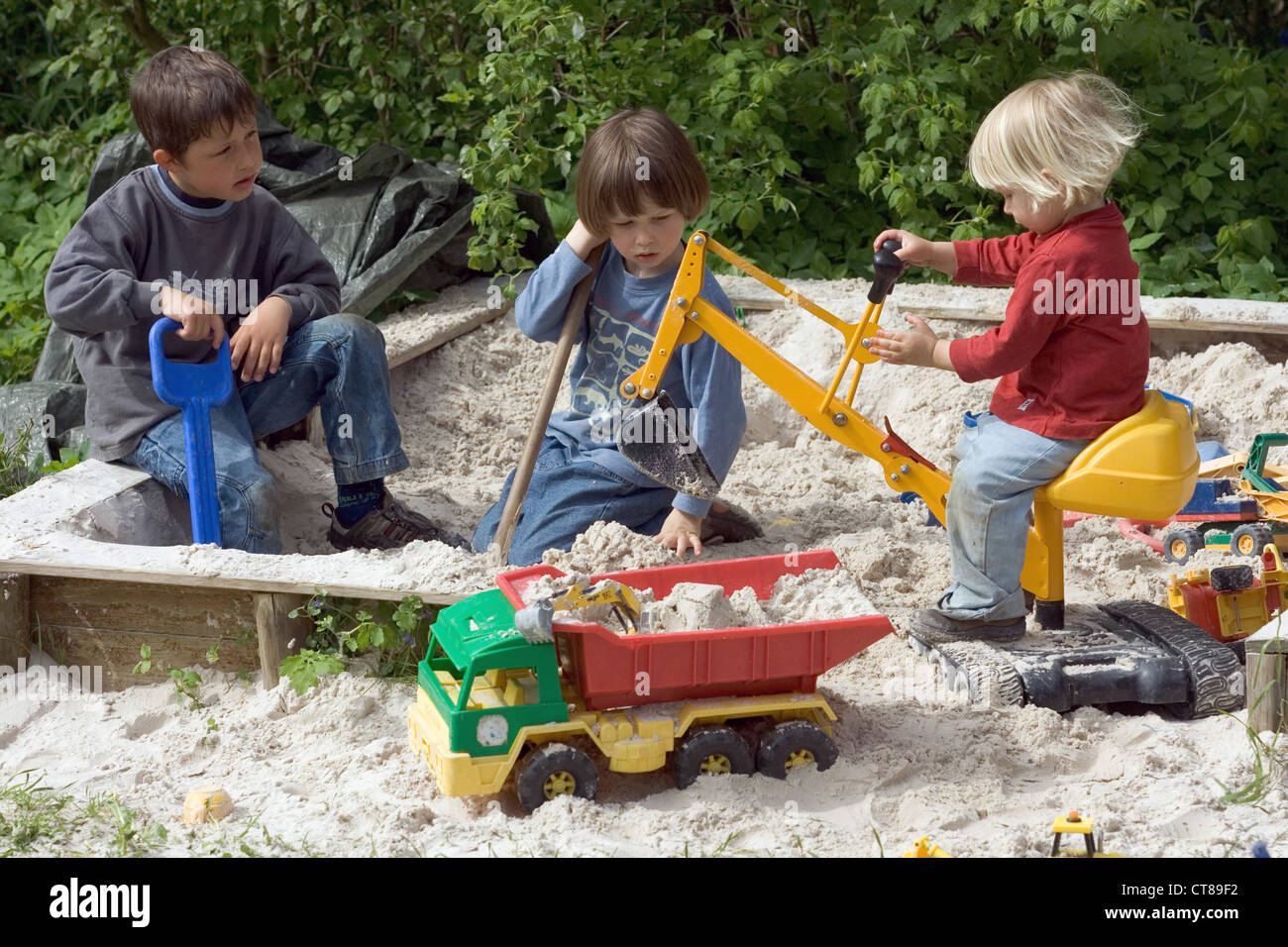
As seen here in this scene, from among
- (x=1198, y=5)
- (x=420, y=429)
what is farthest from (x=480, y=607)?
(x=1198, y=5)

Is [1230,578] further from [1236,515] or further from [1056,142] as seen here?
[1056,142]

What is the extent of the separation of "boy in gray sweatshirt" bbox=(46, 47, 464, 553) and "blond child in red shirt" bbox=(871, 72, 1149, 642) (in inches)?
54.4

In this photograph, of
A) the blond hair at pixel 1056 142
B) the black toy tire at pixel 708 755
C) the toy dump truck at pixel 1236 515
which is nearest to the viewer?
the black toy tire at pixel 708 755

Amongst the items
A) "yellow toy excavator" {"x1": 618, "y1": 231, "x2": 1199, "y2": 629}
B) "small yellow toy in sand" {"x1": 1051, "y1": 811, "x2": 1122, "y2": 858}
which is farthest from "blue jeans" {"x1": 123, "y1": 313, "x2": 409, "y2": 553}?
"small yellow toy in sand" {"x1": 1051, "y1": 811, "x2": 1122, "y2": 858}

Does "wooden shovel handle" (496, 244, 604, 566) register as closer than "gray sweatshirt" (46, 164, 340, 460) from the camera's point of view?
No

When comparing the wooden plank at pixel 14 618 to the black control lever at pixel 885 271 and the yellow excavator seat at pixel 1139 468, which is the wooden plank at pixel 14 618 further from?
the yellow excavator seat at pixel 1139 468

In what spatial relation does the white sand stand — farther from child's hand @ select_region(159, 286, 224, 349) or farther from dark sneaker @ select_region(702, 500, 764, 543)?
child's hand @ select_region(159, 286, 224, 349)

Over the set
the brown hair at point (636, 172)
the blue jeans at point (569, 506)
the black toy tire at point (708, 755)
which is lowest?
the black toy tire at point (708, 755)

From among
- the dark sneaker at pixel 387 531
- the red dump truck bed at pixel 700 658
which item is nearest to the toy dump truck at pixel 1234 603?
the red dump truck bed at pixel 700 658

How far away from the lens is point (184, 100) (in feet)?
11.4

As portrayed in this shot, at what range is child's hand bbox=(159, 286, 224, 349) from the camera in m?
3.40

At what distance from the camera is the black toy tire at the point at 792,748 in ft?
8.41

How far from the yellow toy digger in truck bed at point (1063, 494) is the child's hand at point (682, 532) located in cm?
31

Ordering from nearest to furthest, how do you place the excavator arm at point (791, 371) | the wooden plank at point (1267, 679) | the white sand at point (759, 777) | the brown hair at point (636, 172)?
1. the white sand at point (759, 777)
2. the wooden plank at point (1267, 679)
3. the excavator arm at point (791, 371)
4. the brown hair at point (636, 172)
